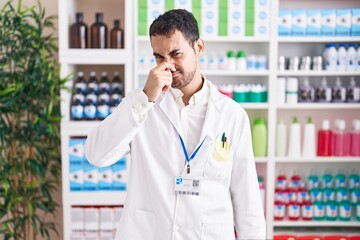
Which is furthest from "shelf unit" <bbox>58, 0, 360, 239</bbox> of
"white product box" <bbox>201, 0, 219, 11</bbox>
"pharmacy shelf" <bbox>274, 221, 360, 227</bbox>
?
"white product box" <bbox>201, 0, 219, 11</bbox>

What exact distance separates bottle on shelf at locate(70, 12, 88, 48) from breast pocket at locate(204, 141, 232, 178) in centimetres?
200

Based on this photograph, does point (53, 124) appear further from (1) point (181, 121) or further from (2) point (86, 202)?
(1) point (181, 121)

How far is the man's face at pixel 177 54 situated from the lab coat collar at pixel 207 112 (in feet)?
0.38

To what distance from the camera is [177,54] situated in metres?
1.81

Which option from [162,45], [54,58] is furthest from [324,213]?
[162,45]

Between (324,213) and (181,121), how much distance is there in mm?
2462

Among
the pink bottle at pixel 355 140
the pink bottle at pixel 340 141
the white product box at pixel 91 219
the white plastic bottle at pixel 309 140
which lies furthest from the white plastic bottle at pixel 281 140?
the white product box at pixel 91 219

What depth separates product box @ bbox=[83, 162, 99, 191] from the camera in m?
3.64

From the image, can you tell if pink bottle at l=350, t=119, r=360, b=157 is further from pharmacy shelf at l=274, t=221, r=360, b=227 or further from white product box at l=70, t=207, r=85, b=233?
white product box at l=70, t=207, r=85, b=233

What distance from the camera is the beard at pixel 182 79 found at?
1826 mm

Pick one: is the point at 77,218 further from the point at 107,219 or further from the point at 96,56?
the point at 96,56

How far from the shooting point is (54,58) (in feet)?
13.2

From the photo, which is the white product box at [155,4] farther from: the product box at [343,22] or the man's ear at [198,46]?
the man's ear at [198,46]

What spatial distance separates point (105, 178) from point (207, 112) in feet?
6.16
